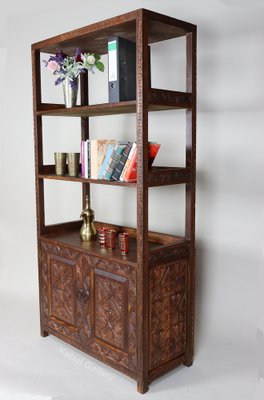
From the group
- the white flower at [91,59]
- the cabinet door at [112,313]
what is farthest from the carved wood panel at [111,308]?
the white flower at [91,59]

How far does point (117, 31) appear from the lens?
239cm

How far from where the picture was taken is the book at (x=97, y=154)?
259cm

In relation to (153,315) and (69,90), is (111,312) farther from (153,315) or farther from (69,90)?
(69,90)

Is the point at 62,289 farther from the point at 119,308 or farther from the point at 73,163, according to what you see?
the point at 73,163

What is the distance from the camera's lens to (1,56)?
3914mm

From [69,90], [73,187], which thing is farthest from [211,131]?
[73,187]

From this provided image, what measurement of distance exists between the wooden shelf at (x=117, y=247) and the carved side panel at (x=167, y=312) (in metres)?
0.08

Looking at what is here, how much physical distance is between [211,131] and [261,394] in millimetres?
1500

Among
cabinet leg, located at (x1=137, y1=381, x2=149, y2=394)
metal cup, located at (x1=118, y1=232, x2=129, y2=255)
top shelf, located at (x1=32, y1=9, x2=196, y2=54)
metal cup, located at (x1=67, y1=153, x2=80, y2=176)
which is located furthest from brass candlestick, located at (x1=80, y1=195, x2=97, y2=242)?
top shelf, located at (x1=32, y1=9, x2=196, y2=54)

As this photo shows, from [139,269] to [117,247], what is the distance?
0.42 meters

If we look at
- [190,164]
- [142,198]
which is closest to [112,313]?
[142,198]

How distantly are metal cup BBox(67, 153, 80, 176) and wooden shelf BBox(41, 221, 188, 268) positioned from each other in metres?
0.43

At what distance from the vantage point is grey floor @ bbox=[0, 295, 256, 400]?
2.37 metres

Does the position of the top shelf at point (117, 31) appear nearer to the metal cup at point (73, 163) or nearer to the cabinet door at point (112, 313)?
the metal cup at point (73, 163)
